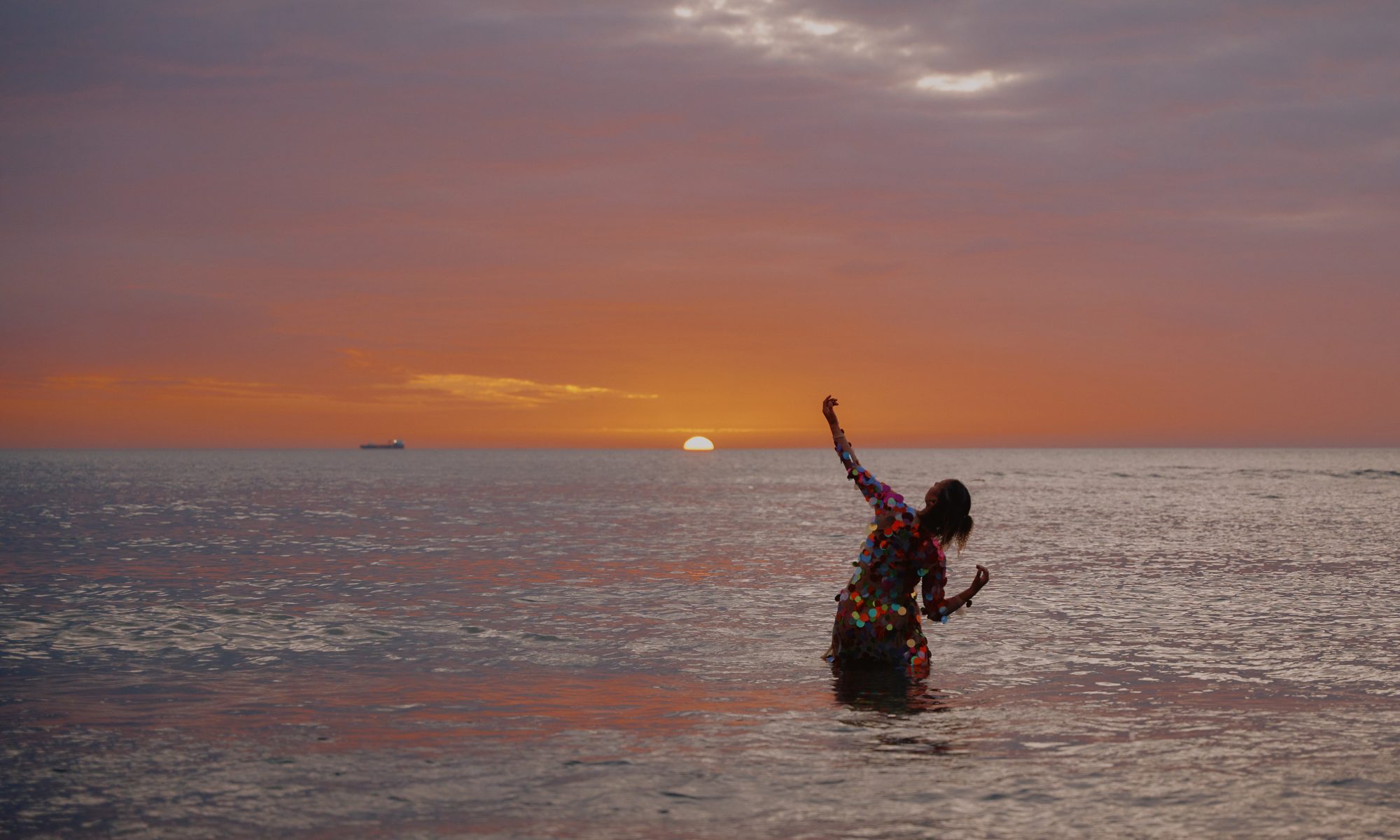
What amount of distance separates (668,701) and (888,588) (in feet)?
7.88

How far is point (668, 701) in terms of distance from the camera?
1100 centimetres

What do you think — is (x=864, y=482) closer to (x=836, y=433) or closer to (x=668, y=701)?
(x=836, y=433)

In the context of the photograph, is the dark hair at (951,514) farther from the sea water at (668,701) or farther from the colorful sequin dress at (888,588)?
the sea water at (668,701)

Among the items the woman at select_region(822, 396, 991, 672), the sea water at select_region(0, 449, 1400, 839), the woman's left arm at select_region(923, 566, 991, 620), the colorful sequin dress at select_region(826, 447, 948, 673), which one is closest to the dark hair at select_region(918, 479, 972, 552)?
the woman at select_region(822, 396, 991, 672)

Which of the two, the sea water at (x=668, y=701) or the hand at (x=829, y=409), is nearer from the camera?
the sea water at (x=668, y=701)

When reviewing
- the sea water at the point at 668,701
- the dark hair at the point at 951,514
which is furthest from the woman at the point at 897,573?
the sea water at the point at 668,701

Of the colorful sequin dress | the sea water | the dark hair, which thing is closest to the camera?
the sea water

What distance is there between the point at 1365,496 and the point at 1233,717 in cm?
7453

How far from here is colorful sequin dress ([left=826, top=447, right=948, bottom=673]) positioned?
35.8 feet

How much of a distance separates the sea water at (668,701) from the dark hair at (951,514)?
1593 millimetres

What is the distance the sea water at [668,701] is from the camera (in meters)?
7.18

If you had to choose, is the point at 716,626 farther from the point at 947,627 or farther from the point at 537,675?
the point at 537,675

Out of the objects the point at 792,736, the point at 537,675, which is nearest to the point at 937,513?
the point at 792,736

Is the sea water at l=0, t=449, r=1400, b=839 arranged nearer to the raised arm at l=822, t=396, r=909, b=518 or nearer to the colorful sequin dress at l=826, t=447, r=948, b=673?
the colorful sequin dress at l=826, t=447, r=948, b=673
